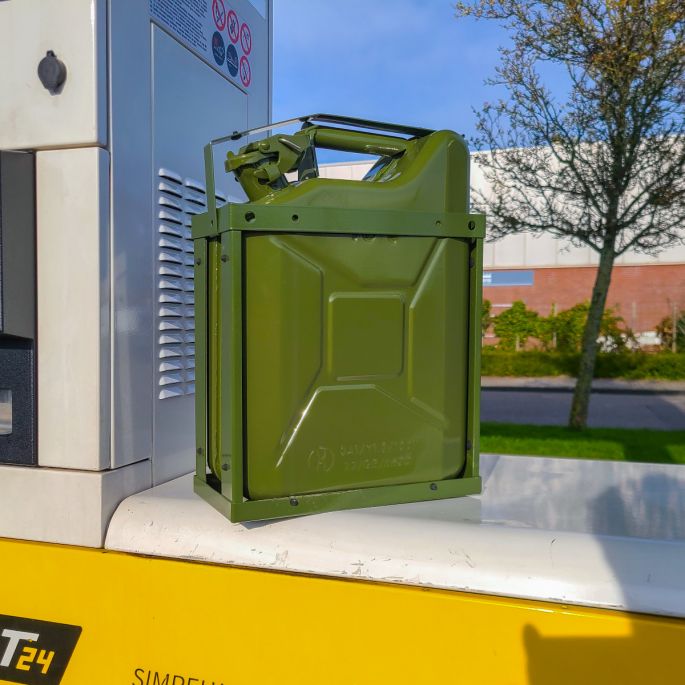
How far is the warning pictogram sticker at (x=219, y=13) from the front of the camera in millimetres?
1752

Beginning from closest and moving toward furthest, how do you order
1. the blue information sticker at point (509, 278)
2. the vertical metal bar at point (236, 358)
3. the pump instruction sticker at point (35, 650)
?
the vertical metal bar at point (236, 358), the pump instruction sticker at point (35, 650), the blue information sticker at point (509, 278)

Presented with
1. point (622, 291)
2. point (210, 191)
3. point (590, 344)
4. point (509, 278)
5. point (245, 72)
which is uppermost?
point (509, 278)

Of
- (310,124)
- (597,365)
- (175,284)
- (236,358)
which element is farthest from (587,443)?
(597,365)

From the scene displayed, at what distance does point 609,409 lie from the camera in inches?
520

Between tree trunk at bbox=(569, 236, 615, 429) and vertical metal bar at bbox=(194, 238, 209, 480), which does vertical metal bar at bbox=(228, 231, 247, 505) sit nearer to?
vertical metal bar at bbox=(194, 238, 209, 480)

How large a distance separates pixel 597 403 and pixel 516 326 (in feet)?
23.3

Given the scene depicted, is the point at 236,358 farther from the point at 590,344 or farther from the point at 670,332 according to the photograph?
the point at 670,332

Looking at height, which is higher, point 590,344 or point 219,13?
point 219,13

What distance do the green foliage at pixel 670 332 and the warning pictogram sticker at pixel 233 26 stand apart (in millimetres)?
20254

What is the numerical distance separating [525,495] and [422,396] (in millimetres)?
391

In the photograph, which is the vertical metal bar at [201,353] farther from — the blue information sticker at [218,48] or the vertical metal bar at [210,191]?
the blue information sticker at [218,48]

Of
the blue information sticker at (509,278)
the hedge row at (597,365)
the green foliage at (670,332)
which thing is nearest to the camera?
the hedge row at (597,365)

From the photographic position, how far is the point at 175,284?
153 cm

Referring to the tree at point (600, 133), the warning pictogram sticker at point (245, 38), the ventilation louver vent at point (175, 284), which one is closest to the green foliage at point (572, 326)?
the tree at point (600, 133)
